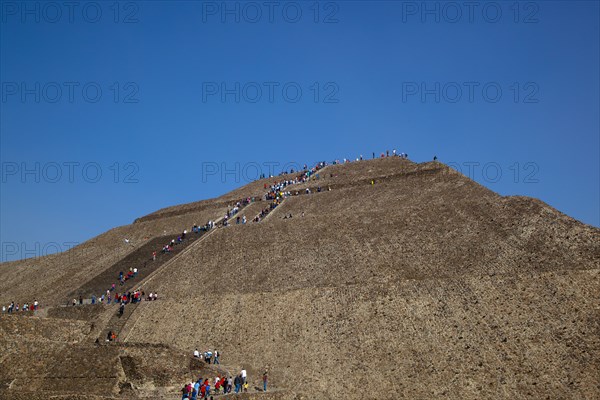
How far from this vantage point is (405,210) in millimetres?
50469

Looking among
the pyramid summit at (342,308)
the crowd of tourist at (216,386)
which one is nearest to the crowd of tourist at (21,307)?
the pyramid summit at (342,308)

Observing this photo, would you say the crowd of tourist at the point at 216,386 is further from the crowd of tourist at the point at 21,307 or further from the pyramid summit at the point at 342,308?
the crowd of tourist at the point at 21,307

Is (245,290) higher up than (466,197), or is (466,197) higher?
(466,197)

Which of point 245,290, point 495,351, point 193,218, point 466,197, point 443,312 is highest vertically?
point 193,218

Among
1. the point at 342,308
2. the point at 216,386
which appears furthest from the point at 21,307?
the point at 216,386

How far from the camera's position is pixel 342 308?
38594mm

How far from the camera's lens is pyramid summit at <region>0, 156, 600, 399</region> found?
31094 millimetres

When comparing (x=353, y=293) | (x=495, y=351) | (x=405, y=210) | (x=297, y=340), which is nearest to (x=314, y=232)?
(x=405, y=210)

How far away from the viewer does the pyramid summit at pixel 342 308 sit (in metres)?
31.1

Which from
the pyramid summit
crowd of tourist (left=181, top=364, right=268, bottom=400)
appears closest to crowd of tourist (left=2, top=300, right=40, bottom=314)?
the pyramid summit

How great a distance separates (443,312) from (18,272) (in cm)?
4318

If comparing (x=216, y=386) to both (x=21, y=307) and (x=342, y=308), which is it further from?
(x=21, y=307)

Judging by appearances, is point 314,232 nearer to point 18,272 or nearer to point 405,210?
point 405,210

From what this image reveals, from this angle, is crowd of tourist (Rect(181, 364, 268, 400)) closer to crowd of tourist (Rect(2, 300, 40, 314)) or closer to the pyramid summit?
the pyramid summit
